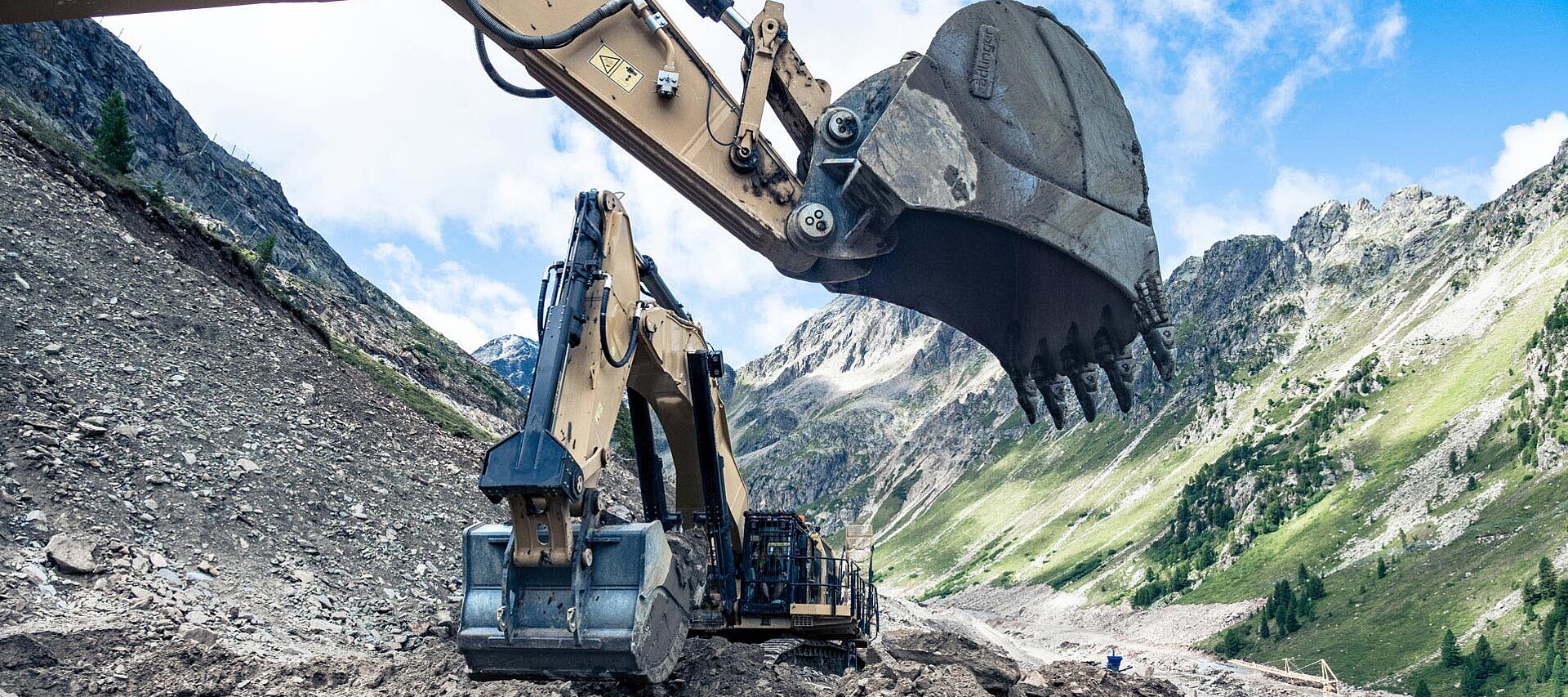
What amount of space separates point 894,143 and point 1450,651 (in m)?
38.5

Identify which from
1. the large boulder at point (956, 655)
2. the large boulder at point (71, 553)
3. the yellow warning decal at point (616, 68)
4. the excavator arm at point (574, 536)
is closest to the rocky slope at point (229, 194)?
the large boulder at point (71, 553)

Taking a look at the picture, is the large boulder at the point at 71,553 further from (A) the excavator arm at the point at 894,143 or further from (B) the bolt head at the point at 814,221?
(B) the bolt head at the point at 814,221

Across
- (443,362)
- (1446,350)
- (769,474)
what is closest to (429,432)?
(443,362)

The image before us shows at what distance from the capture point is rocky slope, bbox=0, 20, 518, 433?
33.7m

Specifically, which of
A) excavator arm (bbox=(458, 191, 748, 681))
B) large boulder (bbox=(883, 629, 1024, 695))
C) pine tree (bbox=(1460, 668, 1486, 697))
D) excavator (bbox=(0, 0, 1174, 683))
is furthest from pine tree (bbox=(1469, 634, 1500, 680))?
excavator arm (bbox=(458, 191, 748, 681))

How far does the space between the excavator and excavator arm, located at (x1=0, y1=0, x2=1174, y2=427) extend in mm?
21

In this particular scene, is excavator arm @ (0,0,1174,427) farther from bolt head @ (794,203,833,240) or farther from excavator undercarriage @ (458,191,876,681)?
excavator undercarriage @ (458,191,876,681)

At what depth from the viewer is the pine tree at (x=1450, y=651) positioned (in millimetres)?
38500

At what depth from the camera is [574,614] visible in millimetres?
7555

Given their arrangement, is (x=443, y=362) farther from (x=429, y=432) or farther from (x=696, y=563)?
(x=696, y=563)

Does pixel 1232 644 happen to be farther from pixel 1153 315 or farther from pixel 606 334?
pixel 606 334

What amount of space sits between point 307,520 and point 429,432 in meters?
6.28

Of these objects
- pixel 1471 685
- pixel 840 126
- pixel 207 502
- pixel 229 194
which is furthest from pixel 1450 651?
pixel 229 194

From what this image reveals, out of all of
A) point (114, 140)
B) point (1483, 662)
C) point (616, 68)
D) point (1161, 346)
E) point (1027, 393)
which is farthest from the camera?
point (1483, 662)
